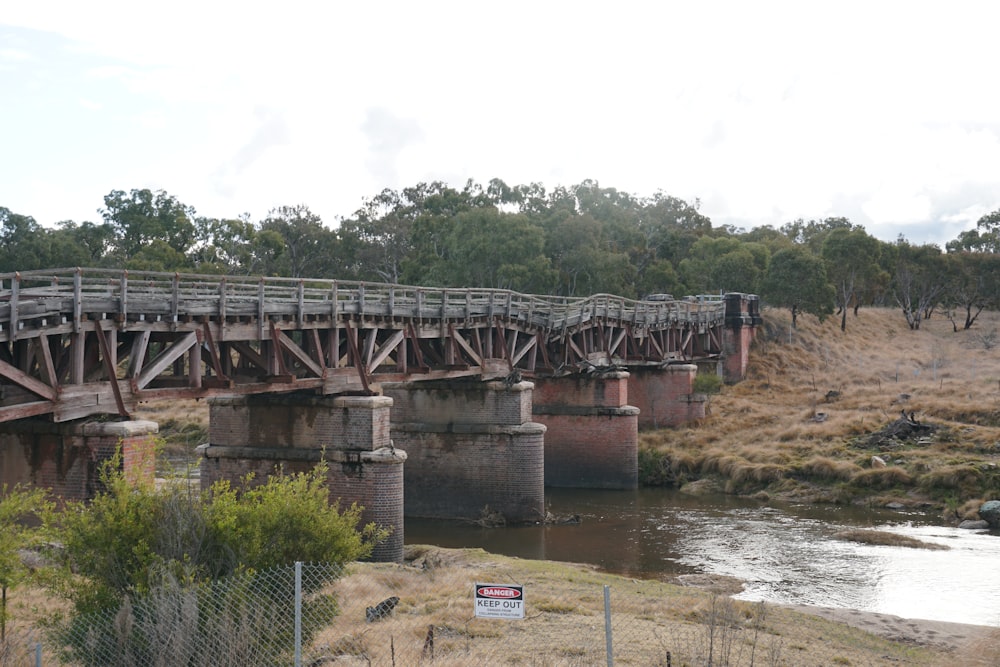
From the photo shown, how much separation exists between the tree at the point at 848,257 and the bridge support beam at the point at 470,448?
144 ft

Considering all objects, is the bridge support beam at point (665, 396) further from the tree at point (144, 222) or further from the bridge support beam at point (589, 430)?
the tree at point (144, 222)

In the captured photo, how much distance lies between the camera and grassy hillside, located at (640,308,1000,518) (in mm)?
34281

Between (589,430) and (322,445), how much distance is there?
57.8 ft

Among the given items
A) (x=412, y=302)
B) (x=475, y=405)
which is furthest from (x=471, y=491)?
(x=412, y=302)

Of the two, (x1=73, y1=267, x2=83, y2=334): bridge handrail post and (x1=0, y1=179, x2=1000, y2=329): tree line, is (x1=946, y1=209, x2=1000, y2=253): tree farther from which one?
(x1=73, y1=267, x2=83, y2=334): bridge handrail post

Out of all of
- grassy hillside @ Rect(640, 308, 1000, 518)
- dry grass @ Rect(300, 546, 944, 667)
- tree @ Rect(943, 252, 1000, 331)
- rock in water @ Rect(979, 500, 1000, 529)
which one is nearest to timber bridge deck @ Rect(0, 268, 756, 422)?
dry grass @ Rect(300, 546, 944, 667)

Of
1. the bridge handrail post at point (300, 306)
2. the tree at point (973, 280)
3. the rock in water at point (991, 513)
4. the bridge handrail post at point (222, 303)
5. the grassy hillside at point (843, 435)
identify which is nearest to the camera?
the bridge handrail post at point (222, 303)

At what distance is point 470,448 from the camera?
106 feet

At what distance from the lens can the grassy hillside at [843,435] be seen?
112 feet

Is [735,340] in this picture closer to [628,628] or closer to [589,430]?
[589,430]

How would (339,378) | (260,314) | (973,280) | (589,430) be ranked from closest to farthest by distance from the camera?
1. (260,314)
2. (339,378)
3. (589,430)
4. (973,280)

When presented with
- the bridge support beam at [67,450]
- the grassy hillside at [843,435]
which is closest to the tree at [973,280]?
the grassy hillside at [843,435]

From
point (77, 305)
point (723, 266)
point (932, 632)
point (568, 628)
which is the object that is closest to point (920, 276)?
point (723, 266)

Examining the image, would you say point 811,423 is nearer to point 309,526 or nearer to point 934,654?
point 934,654
